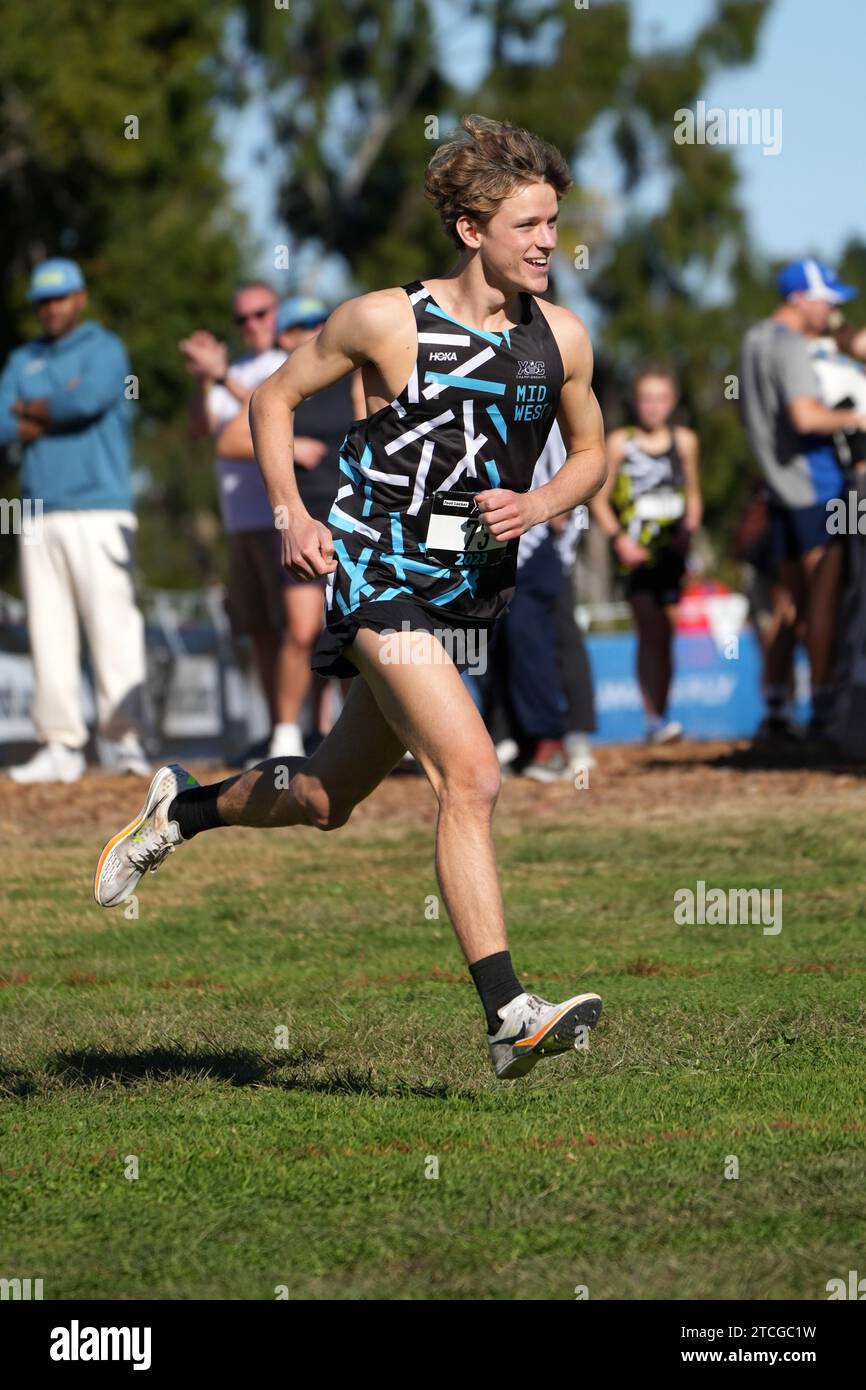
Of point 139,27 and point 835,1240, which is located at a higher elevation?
point 139,27

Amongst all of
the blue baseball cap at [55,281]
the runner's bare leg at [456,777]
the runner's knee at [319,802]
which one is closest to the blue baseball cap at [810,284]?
the blue baseball cap at [55,281]

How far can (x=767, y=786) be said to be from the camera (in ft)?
36.8

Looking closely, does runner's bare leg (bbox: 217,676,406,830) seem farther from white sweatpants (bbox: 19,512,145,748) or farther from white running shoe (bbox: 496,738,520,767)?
white running shoe (bbox: 496,738,520,767)

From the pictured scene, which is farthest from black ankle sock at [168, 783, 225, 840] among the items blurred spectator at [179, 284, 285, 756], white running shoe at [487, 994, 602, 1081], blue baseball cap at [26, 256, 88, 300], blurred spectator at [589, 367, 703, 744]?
blurred spectator at [589, 367, 703, 744]

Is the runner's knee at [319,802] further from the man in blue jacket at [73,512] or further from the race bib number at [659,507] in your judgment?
the race bib number at [659,507]

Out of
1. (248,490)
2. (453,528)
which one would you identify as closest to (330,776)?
(453,528)

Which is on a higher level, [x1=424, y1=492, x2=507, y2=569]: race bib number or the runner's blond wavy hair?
the runner's blond wavy hair

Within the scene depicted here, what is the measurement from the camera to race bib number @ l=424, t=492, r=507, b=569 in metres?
5.25

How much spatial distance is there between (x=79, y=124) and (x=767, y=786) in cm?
2157

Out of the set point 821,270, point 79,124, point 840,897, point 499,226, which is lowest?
point 840,897

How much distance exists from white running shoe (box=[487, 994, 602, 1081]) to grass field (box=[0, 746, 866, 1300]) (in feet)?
0.44

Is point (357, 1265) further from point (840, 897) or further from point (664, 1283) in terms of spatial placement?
point (840, 897)

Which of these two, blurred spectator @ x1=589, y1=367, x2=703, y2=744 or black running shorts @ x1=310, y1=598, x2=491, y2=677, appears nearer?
black running shorts @ x1=310, y1=598, x2=491, y2=677
